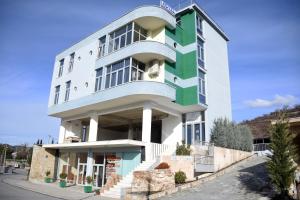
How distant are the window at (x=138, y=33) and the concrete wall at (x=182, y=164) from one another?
38.2ft

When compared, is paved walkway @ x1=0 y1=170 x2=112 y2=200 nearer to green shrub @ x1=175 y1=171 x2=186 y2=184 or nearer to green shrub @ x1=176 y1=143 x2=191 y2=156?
green shrub @ x1=175 y1=171 x2=186 y2=184

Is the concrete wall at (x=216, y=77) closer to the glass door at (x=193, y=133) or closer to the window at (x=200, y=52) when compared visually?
the window at (x=200, y=52)

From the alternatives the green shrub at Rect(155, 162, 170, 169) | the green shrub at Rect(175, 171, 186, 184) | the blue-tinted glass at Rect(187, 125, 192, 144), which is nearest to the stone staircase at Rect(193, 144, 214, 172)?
the green shrub at Rect(175, 171, 186, 184)

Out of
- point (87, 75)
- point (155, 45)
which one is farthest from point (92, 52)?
point (155, 45)

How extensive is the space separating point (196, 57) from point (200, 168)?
1063 cm

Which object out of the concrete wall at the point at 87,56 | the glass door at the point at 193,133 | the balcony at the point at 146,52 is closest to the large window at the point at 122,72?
the balcony at the point at 146,52

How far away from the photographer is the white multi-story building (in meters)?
22.1

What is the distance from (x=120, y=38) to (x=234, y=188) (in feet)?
54.9

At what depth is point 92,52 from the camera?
28.4 meters

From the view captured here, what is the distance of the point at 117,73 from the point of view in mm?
24016

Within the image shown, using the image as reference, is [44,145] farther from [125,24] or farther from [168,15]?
[168,15]

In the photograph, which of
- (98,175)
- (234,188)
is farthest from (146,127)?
(234,188)

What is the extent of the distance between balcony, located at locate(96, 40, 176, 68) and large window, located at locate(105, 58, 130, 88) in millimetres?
507

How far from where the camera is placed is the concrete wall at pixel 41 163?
30.0 metres
